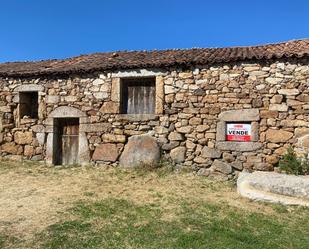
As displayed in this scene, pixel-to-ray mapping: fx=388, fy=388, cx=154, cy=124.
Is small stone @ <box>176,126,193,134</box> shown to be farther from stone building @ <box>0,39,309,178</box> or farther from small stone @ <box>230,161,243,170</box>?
small stone @ <box>230,161,243,170</box>

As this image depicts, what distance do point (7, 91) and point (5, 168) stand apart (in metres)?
2.48

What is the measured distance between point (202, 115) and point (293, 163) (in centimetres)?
236

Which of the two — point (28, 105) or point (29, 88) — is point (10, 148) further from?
point (29, 88)

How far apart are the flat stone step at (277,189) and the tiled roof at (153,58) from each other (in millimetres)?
2941

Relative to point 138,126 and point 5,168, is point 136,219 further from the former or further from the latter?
point 5,168

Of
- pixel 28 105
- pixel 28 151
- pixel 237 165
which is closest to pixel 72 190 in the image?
pixel 28 151

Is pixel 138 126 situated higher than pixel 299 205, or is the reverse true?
pixel 138 126

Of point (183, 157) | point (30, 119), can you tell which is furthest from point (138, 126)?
point (30, 119)

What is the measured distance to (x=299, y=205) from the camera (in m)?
6.81

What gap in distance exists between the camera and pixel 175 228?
564cm

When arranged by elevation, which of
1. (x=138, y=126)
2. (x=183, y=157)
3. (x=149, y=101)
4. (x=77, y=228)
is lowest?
(x=77, y=228)

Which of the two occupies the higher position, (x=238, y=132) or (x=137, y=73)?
(x=137, y=73)

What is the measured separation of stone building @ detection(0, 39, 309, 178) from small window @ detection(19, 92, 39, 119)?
0.10 ft

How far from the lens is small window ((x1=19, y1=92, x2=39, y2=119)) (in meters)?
11.3
